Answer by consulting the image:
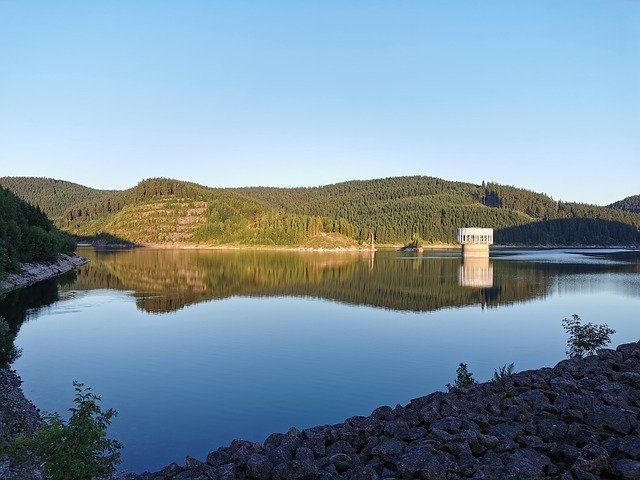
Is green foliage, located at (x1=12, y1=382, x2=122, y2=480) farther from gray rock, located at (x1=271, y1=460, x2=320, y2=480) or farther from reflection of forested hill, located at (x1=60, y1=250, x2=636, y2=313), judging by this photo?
reflection of forested hill, located at (x1=60, y1=250, x2=636, y2=313)

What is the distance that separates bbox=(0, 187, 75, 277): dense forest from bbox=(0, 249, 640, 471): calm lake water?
606cm

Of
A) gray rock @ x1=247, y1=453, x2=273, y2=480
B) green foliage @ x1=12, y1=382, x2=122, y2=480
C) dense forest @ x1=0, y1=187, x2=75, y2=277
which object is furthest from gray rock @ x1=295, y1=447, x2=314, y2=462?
dense forest @ x1=0, y1=187, x2=75, y2=277

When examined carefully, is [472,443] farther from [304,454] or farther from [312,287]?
[312,287]

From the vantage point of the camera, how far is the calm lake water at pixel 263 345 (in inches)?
829

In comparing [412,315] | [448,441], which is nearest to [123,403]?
[448,441]

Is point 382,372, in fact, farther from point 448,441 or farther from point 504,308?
point 504,308

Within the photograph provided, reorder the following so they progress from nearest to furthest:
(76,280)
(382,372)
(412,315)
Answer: (382,372) < (412,315) < (76,280)

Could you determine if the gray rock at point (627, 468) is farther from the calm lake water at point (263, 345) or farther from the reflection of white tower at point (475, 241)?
the reflection of white tower at point (475, 241)

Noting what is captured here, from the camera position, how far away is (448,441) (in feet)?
40.9

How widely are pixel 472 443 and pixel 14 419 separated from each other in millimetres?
15260

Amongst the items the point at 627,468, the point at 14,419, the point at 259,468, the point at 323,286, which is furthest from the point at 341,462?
the point at 323,286

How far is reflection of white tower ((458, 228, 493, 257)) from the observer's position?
16350cm

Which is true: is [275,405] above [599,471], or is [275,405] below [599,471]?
below

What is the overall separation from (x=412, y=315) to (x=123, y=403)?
29.0 meters
